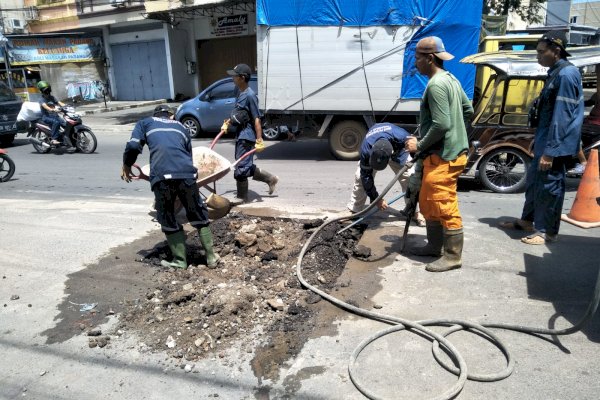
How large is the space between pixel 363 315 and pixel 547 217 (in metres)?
2.35

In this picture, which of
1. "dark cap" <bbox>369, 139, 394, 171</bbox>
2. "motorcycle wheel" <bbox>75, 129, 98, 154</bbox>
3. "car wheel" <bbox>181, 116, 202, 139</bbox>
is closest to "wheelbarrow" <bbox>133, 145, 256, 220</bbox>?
"dark cap" <bbox>369, 139, 394, 171</bbox>

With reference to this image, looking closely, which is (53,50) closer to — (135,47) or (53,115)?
(135,47)

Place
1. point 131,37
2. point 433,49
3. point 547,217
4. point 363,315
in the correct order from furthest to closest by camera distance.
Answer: point 131,37 → point 547,217 → point 433,49 → point 363,315

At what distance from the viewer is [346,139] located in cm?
989

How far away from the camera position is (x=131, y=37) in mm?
23531

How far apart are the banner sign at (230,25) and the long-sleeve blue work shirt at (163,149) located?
16807 mm

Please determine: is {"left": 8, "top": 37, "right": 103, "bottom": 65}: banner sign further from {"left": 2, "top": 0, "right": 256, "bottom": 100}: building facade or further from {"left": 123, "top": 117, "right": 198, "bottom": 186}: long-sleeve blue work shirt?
{"left": 123, "top": 117, "right": 198, "bottom": 186}: long-sleeve blue work shirt

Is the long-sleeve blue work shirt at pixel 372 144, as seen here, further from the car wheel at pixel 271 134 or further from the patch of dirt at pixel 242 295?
the car wheel at pixel 271 134

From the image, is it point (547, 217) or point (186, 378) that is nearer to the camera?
point (186, 378)

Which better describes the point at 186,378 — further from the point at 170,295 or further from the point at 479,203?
the point at 479,203

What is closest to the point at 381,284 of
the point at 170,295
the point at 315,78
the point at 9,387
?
the point at 170,295

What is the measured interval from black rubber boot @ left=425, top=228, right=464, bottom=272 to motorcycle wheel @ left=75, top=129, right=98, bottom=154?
394 inches

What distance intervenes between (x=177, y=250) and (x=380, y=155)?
2.13m

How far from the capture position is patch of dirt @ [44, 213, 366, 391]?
326 centimetres
